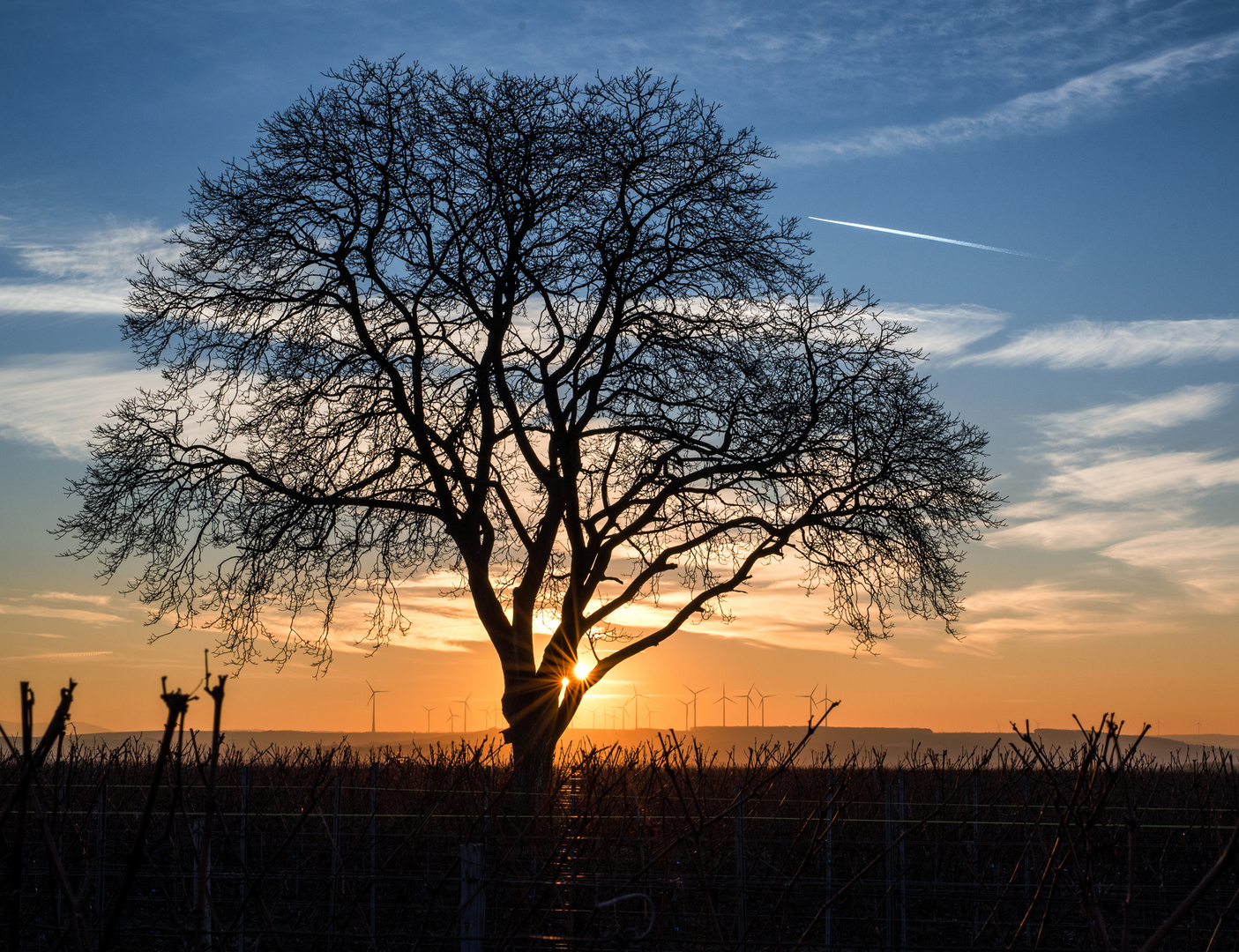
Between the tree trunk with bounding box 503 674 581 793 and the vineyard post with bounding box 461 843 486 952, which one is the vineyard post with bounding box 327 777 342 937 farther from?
the tree trunk with bounding box 503 674 581 793

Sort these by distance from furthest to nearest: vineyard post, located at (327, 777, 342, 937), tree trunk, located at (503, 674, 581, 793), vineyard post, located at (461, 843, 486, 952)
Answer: tree trunk, located at (503, 674, 581, 793) < vineyard post, located at (327, 777, 342, 937) < vineyard post, located at (461, 843, 486, 952)

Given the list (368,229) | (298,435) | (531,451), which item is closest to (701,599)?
(531,451)

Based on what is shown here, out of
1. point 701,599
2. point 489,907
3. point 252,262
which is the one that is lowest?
point 489,907

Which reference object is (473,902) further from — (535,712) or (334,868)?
(535,712)

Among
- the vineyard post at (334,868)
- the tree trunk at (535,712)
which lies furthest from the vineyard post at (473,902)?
the tree trunk at (535,712)

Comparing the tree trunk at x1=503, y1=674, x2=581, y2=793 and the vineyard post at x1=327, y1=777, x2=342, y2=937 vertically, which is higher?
the tree trunk at x1=503, y1=674, x2=581, y2=793

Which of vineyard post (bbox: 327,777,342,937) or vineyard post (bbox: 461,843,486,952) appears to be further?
vineyard post (bbox: 327,777,342,937)

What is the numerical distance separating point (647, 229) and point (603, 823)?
31.8ft

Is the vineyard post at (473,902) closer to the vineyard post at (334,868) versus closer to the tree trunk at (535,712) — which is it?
the vineyard post at (334,868)

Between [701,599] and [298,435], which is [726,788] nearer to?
[701,599]

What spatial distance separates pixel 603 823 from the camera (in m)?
8.98

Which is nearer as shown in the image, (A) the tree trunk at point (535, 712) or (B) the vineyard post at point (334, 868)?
(B) the vineyard post at point (334, 868)

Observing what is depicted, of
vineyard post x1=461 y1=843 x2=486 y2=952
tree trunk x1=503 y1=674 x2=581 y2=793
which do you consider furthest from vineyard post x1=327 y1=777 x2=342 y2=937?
tree trunk x1=503 y1=674 x2=581 y2=793

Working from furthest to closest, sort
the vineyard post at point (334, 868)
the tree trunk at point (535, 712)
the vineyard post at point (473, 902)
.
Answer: the tree trunk at point (535, 712) < the vineyard post at point (334, 868) < the vineyard post at point (473, 902)
